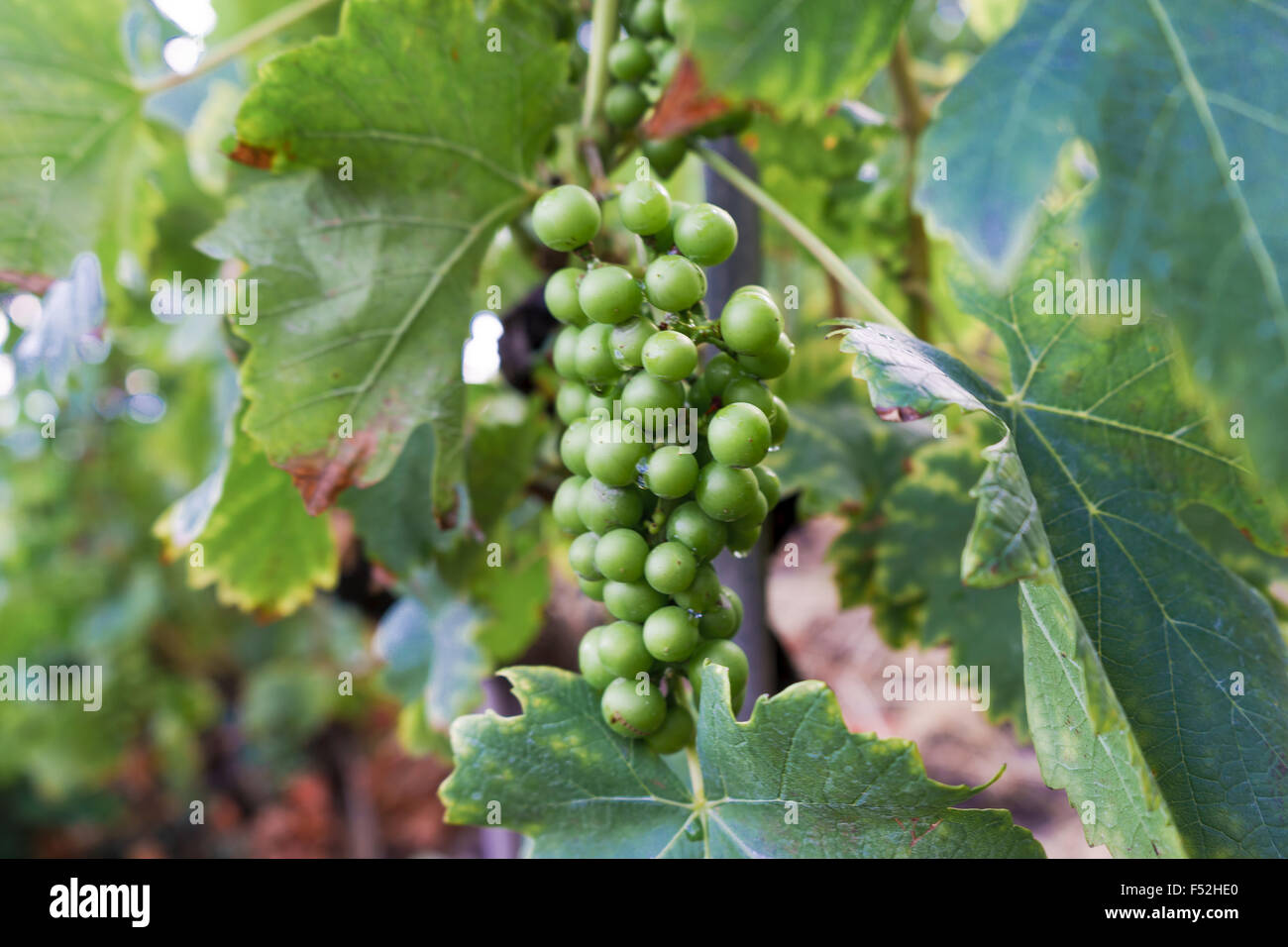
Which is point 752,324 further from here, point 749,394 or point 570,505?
point 570,505

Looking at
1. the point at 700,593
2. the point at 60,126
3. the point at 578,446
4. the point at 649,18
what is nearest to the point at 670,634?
the point at 700,593

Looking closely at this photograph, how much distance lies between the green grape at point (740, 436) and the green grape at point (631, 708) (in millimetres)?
156

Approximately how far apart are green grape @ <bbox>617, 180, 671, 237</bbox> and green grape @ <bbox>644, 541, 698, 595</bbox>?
195 millimetres

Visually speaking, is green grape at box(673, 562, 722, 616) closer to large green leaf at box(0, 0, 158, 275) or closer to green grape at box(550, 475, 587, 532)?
green grape at box(550, 475, 587, 532)

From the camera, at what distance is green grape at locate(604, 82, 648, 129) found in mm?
686

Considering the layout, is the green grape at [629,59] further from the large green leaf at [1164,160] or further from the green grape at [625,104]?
the large green leaf at [1164,160]

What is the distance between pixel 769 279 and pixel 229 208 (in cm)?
126

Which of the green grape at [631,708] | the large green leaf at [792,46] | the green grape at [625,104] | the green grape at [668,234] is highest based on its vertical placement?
the green grape at [625,104]

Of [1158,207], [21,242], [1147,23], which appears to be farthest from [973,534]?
[21,242]

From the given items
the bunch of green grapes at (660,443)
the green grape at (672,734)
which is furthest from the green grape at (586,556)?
the green grape at (672,734)

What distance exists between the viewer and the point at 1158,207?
0.40 meters

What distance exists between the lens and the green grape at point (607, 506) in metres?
0.55

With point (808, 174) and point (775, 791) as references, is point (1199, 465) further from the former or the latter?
point (808, 174)

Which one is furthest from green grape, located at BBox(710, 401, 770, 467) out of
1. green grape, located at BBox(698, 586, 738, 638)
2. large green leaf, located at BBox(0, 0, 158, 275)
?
large green leaf, located at BBox(0, 0, 158, 275)
